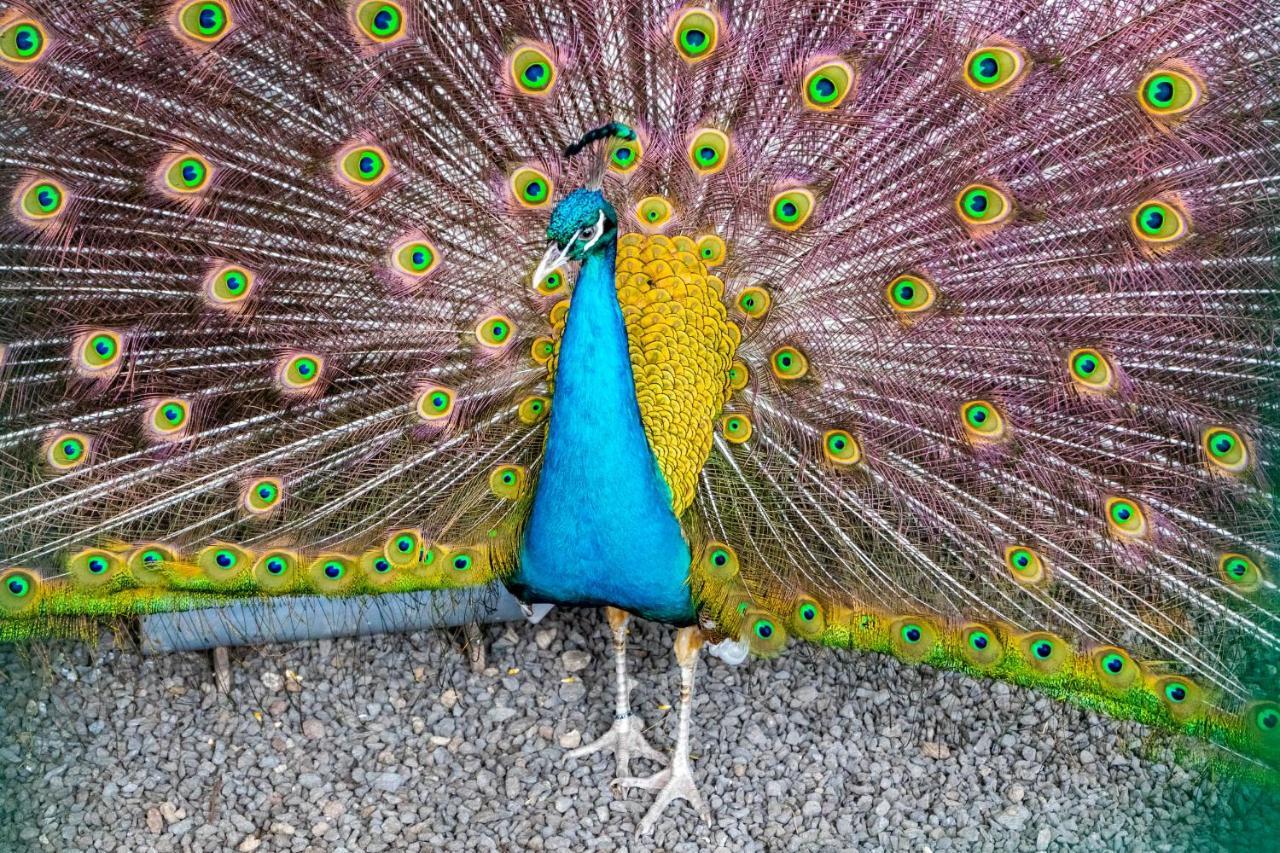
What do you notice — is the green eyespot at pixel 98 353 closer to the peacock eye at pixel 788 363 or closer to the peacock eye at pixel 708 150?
the peacock eye at pixel 708 150

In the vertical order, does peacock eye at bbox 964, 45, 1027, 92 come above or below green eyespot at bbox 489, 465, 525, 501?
above

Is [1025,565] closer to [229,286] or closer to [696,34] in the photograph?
[696,34]

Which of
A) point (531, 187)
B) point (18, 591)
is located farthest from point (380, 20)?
point (18, 591)

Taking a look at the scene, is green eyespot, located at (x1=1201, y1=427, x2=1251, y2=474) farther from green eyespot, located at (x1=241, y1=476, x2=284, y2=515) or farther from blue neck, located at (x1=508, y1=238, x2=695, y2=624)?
green eyespot, located at (x1=241, y1=476, x2=284, y2=515)

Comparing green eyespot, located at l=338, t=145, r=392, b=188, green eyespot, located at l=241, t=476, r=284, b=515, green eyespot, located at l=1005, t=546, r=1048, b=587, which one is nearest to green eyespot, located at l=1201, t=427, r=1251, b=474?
green eyespot, located at l=1005, t=546, r=1048, b=587

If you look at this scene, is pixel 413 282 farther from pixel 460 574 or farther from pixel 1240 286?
pixel 1240 286

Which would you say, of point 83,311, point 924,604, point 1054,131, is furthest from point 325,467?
point 1054,131

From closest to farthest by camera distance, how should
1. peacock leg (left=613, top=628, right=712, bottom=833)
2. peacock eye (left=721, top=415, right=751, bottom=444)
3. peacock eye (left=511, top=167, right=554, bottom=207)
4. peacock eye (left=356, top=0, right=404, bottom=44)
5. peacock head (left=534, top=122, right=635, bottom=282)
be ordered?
peacock head (left=534, top=122, right=635, bottom=282)
peacock eye (left=356, top=0, right=404, bottom=44)
peacock eye (left=511, top=167, right=554, bottom=207)
peacock eye (left=721, top=415, right=751, bottom=444)
peacock leg (left=613, top=628, right=712, bottom=833)
